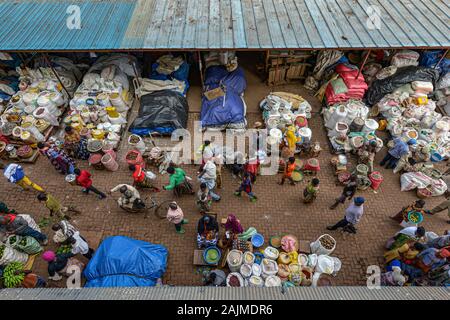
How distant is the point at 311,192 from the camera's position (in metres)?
8.33

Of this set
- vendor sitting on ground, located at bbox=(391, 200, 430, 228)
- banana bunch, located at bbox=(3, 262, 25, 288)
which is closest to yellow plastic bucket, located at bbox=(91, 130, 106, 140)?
banana bunch, located at bbox=(3, 262, 25, 288)

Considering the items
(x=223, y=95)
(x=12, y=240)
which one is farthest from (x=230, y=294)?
(x=223, y=95)

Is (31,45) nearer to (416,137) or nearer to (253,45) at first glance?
(253,45)

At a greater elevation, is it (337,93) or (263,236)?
(337,93)

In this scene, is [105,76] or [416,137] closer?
[416,137]

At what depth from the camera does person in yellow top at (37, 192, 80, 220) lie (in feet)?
24.5

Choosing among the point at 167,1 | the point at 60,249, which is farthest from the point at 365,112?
the point at 60,249

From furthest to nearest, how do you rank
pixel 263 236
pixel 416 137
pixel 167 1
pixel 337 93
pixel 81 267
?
pixel 167 1 → pixel 337 93 → pixel 416 137 → pixel 263 236 → pixel 81 267

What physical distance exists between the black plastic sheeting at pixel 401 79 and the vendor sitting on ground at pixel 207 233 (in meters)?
9.15

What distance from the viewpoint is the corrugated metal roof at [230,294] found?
4742mm

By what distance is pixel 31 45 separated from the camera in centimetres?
1038

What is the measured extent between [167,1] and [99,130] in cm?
659

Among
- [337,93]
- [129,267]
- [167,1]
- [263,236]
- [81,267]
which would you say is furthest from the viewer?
[167,1]

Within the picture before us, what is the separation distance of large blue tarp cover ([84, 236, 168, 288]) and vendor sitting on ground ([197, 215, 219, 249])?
4.19 feet
